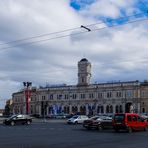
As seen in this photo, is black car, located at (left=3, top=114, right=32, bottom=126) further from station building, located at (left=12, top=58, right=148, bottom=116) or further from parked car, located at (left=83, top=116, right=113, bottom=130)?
station building, located at (left=12, top=58, right=148, bottom=116)

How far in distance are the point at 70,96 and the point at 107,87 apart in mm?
15978

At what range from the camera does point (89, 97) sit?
484ft

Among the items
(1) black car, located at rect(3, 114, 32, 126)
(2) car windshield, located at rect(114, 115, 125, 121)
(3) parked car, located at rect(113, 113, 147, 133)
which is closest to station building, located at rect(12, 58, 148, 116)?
(1) black car, located at rect(3, 114, 32, 126)

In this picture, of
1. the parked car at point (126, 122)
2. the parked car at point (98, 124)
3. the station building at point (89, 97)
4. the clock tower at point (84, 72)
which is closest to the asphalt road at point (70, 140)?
the parked car at point (126, 122)

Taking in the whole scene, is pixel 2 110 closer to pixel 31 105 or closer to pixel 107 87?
pixel 31 105

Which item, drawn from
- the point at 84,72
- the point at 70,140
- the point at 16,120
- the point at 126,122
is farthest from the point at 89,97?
the point at 70,140

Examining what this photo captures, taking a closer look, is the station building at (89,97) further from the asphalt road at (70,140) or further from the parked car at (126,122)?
the asphalt road at (70,140)

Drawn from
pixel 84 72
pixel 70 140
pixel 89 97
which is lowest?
pixel 70 140

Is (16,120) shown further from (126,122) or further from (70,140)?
(70,140)

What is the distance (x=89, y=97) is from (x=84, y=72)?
366 inches

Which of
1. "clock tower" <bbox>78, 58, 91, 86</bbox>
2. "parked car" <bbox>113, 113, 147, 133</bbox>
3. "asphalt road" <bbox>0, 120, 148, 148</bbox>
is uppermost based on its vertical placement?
"clock tower" <bbox>78, 58, 91, 86</bbox>

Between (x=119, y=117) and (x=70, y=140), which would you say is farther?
(x=119, y=117)

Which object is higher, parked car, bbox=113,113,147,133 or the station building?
the station building

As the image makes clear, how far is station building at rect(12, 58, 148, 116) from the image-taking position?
136 meters
